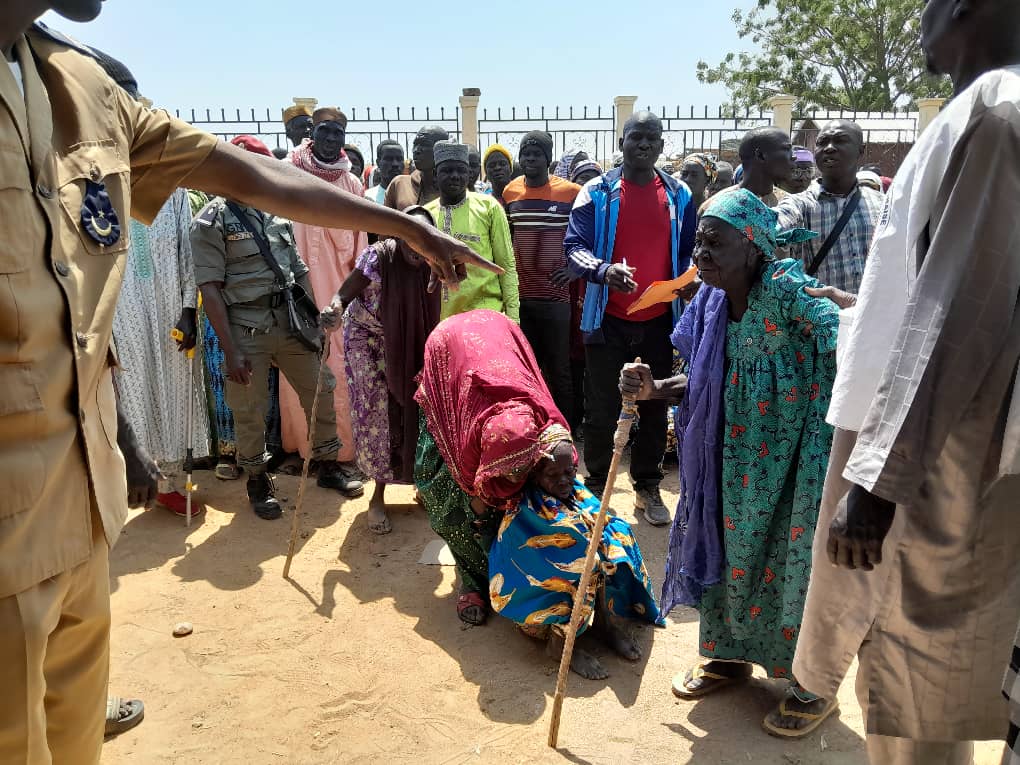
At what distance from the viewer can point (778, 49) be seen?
28.2 meters

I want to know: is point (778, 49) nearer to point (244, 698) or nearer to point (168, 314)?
point (168, 314)

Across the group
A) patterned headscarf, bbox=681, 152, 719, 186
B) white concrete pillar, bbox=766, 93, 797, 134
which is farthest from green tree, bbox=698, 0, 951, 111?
patterned headscarf, bbox=681, 152, 719, 186

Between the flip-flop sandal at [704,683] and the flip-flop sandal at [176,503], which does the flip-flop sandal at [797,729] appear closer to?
the flip-flop sandal at [704,683]

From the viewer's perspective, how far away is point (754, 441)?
2.83 m

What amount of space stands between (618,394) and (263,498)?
8.39 feet

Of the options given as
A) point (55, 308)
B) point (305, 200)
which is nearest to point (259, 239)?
point (305, 200)

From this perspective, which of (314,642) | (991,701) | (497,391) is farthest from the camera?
(314,642)

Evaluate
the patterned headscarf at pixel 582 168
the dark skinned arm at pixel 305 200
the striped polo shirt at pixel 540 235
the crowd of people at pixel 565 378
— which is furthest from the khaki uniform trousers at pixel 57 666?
the patterned headscarf at pixel 582 168

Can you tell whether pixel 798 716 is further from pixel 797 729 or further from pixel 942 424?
pixel 942 424

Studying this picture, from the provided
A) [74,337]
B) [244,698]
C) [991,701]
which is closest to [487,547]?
[244,698]

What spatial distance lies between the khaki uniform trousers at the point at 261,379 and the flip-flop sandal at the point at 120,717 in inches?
88.0

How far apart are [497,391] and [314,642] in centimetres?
155

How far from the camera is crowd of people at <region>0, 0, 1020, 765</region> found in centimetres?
146

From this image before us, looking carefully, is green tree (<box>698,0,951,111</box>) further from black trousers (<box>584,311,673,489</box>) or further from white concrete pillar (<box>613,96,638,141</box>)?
black trousers (<box>584,311,673,489</box>)
